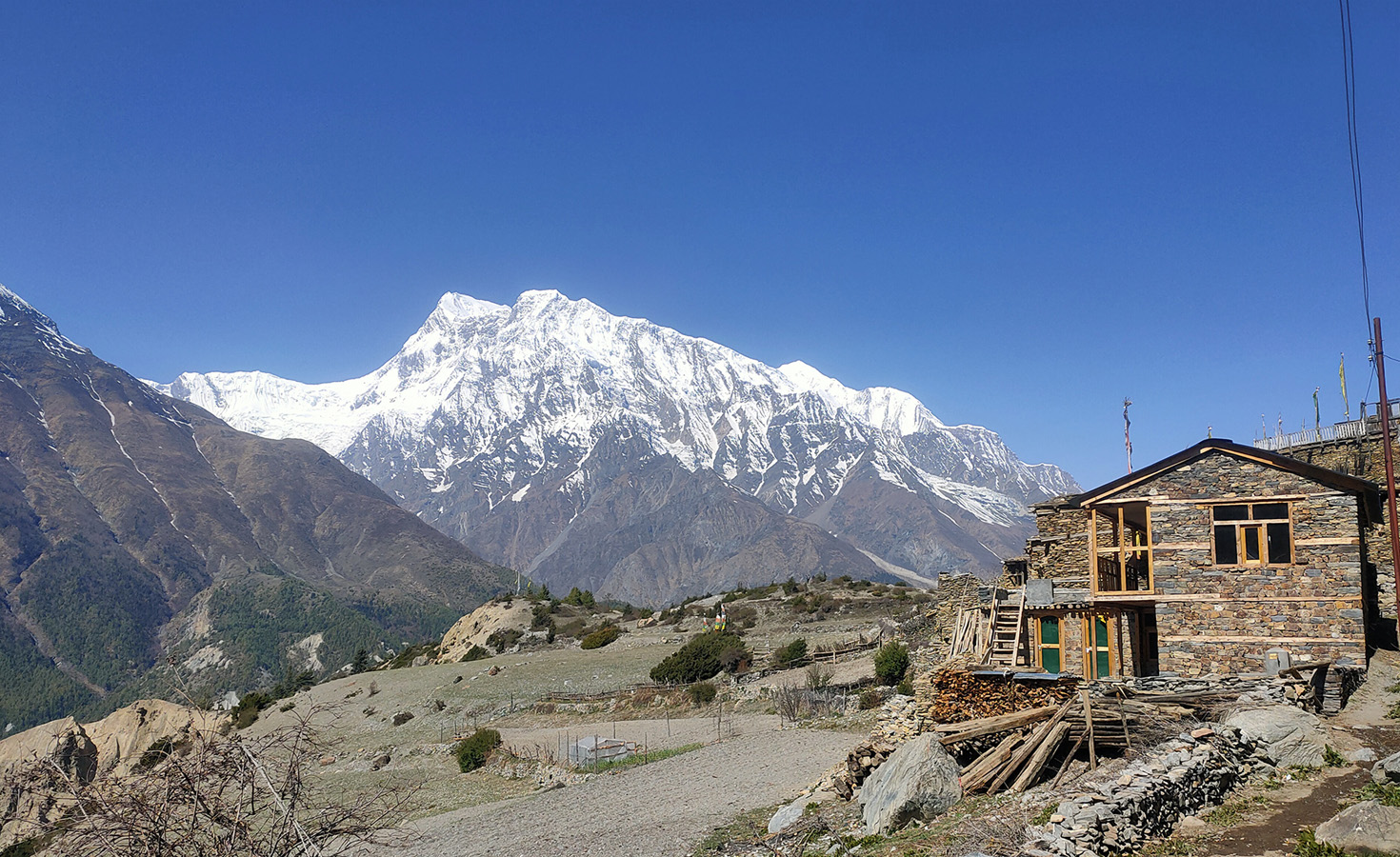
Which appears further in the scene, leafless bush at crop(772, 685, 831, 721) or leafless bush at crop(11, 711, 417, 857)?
leafless bush at crop(772, 685, 831, 721)

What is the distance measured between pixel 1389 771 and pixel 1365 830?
9.47 ft

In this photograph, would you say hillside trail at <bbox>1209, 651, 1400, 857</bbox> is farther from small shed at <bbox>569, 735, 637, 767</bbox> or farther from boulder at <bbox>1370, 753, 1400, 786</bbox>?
small shed at <bbox>569, 735, 637, 767</bbox>

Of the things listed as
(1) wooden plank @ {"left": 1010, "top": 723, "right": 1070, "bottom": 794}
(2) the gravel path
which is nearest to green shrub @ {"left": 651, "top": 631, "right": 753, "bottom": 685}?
(2) the gravel path

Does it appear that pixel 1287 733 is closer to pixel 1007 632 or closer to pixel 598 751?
pixel 1007 632

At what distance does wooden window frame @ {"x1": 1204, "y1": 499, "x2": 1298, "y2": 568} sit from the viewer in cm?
2045

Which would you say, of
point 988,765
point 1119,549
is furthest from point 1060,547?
point 988,765

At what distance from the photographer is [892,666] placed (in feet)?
126

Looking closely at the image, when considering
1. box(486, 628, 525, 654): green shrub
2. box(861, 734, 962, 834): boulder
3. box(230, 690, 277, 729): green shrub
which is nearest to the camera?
box(861, 734, 962, 834): boulder

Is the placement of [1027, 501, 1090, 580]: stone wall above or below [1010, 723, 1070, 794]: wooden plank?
above

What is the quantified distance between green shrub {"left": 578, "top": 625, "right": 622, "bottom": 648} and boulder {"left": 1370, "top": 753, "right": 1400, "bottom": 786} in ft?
192

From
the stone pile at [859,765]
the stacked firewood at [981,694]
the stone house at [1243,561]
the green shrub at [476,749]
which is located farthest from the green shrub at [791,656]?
the stone pile at [859,765]

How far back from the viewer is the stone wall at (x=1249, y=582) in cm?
1988

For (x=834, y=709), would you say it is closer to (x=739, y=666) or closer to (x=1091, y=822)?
(x=739, y=666)

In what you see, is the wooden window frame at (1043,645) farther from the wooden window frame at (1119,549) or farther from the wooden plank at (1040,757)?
the wooden plank at (1040,757)
